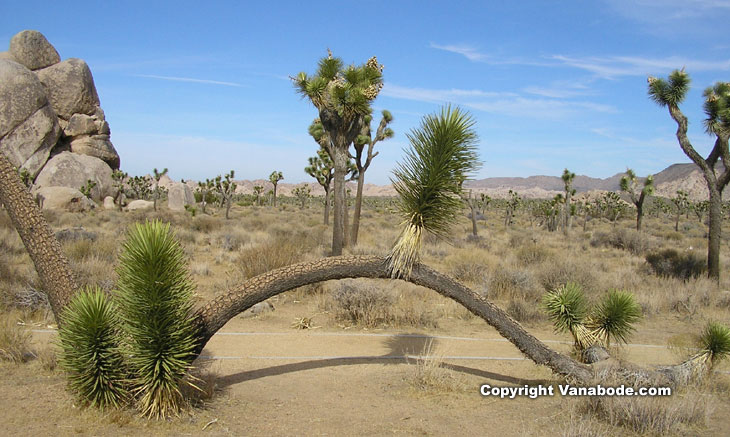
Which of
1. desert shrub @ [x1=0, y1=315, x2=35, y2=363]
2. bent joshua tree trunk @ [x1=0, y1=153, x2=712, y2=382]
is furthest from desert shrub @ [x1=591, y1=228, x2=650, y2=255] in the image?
desert shrub @ [x1=0, y1=315, x2=35, y2=363]

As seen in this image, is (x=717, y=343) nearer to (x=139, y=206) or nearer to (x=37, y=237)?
(x=37, y=237)

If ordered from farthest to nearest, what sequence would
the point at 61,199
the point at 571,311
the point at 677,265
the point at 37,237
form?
the point at 61,199 < the point at 677,265 < the point at 571,311 < the point at 37,237

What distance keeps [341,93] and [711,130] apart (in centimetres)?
1068

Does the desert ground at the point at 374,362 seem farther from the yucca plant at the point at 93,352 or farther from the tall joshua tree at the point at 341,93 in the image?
the tall joshua tree at the point at 341,93

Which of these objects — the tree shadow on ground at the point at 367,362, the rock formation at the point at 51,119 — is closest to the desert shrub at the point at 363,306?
the tree shadow on ground at the point at 367,362

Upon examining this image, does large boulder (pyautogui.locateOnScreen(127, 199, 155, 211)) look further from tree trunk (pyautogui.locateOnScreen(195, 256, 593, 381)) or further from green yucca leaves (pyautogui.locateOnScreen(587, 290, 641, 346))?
green yucca leaves (pyautogui.locateOnScreen(587, 290, 641, 346))

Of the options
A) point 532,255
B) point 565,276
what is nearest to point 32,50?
point 532,255

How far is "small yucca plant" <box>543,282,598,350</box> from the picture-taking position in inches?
275

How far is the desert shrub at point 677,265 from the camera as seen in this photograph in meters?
16.2

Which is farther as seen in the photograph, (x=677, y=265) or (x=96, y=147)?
(x=96, y=147)

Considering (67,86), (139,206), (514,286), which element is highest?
(67,86)

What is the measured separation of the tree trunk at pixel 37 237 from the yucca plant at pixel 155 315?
1073 mm

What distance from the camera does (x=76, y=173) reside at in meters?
45.6

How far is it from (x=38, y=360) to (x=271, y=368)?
3.03 m
